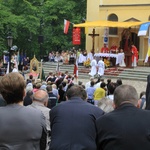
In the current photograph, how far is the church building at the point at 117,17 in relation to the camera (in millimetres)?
34031

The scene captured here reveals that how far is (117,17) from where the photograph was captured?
116 ft

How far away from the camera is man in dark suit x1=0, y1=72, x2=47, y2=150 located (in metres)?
4.41

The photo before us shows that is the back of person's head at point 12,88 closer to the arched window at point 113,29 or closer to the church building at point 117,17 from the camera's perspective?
the church building at point 117,17

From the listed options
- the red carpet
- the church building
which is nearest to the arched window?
the church building

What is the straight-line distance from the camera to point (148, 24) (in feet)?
99.3

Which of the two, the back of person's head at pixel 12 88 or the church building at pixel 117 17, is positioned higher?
the church building at pixel 117 17

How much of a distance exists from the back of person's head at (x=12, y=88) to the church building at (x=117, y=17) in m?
29.5

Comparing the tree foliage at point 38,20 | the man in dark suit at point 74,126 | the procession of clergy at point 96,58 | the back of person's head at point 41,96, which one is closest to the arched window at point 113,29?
the procession of clergy at point 96,58

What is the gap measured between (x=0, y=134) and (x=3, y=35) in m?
31.2

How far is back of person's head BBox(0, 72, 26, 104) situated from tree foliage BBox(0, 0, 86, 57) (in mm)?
30071

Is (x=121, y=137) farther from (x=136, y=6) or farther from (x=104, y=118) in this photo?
(x=136, y=6)

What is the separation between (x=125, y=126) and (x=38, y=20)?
3530 centimetres

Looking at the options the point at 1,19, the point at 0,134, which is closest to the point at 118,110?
the point at 0,134

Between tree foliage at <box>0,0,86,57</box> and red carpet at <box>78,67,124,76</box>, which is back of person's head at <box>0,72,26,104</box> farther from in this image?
tree foliage at <box>0,0,86,57</box>
